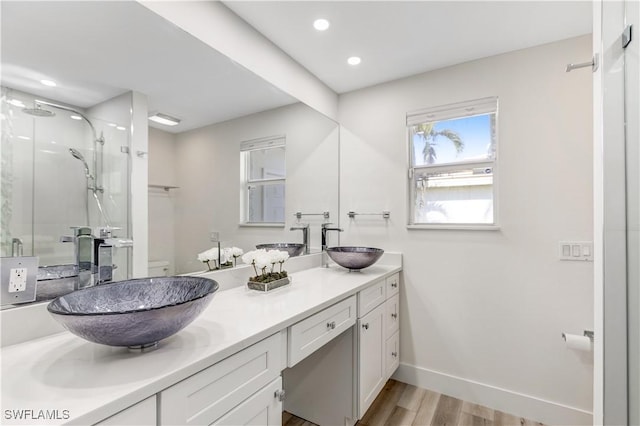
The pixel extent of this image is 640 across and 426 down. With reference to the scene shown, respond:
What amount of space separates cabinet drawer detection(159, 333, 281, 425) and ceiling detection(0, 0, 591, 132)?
1089 mm

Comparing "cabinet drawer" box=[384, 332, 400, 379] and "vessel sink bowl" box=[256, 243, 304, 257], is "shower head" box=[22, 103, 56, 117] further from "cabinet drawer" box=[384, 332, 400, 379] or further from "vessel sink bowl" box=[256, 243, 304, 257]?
"cabinet drawer" box=[384, 332, 400, 379]

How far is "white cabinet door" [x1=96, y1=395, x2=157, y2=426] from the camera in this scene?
2.15 feet

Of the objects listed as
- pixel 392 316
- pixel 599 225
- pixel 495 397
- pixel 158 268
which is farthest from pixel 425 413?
pixel 158 268

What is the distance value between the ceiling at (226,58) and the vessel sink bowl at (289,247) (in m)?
0.87

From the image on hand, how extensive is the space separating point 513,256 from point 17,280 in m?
2.51

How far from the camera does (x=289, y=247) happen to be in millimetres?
2281

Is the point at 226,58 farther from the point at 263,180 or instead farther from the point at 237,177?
the point at 263,180

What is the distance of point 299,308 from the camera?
4.33 feet

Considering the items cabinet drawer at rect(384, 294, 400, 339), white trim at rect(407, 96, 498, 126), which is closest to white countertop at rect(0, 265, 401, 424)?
cabinet drawer at rect(384, 294, 400, 339)

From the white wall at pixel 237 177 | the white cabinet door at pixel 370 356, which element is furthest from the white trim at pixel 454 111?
the white cabinet door at pixel 370 356

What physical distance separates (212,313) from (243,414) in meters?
0.40

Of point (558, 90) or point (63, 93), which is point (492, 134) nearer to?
point (558, 90)

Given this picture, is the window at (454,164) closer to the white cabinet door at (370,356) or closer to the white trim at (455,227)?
the white trim at (455,227)

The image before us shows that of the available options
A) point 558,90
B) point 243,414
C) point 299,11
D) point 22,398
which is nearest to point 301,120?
point 299,11
